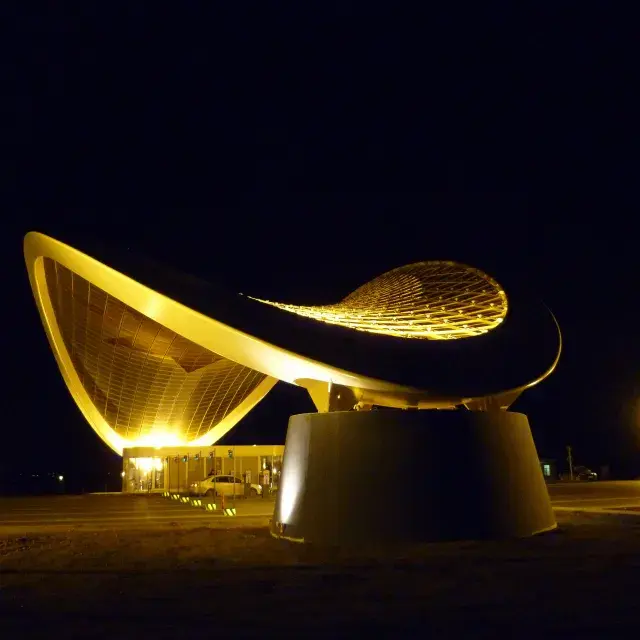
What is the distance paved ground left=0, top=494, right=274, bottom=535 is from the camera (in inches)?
719

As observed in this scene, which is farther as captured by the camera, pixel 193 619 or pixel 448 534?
pixel 448 534

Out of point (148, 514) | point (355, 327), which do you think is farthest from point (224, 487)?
point (355, 327)

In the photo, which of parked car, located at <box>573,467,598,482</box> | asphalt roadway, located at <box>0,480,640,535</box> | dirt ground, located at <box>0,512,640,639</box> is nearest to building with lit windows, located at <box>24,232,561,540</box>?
dirt ground, located at <box>0,512,640,639</box>

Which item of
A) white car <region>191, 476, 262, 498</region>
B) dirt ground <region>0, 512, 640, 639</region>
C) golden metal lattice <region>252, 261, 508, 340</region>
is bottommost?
dirt ground <region>0, 512, 640, 639</region>

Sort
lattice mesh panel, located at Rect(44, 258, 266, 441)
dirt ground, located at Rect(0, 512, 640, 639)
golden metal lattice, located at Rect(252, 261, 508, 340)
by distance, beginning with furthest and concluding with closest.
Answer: lattice mesh panel, located at Rect(44, 258, 266, 441), golden metal lattice, located at Rect(252, 261, 508, 340), dirt ground, located at Rect(0, 512, 640, 639)

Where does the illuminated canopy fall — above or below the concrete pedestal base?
above

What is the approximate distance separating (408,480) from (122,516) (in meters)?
11.9

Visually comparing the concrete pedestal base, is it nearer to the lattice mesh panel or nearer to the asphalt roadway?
the asphalt roadway

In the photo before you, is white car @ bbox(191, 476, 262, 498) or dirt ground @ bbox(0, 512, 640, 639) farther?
white car @ bbox(191, 476, 262, 498)

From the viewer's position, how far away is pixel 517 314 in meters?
17.5

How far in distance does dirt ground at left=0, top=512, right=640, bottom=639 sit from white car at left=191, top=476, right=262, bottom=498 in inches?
671

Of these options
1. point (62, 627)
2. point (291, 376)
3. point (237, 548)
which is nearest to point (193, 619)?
point (62, 627)

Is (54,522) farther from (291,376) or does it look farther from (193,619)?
(193,619)

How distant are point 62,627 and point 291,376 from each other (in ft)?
27.2
